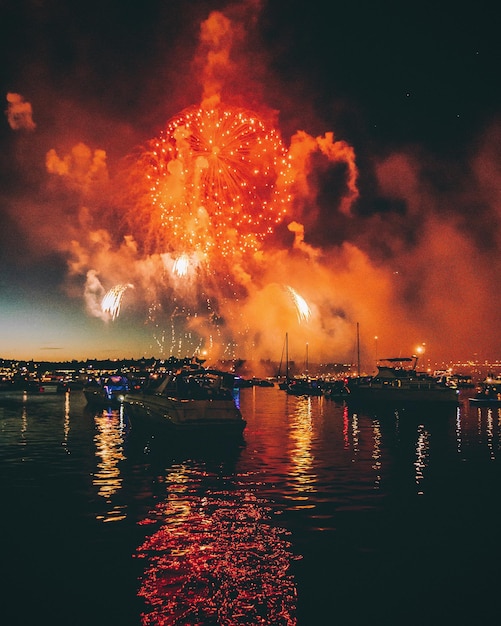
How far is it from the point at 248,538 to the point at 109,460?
11.8 m

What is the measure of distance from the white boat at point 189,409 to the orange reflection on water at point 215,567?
33.2ft

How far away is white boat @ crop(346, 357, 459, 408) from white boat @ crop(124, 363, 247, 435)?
42.2 metres

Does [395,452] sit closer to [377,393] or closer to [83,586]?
[83,586]

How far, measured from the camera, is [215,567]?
1023 centimetres

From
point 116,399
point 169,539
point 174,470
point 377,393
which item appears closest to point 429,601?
point 169,539

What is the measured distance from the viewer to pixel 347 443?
28.5 meters

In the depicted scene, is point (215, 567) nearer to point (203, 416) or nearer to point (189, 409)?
point (203, 416)

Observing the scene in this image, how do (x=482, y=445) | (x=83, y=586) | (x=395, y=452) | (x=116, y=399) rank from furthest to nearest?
1. (x=116, y=399)
2. (x=482, y=445)
3. (x=395, y=452)
4. (x=83, y=586)

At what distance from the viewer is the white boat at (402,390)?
68000 millimetres

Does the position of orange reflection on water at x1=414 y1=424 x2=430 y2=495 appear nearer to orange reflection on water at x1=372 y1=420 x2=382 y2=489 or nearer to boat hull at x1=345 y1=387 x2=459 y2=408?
orange reflection on water at x1=372 y1=420 x2=382 y2=489

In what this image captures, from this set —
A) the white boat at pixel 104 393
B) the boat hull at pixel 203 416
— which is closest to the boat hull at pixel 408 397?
the white boat at pixel 104 393

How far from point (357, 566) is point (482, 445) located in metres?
20.0

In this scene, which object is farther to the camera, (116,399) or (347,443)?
(116,399)

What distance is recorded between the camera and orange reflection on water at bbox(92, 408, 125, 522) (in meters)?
14.5
